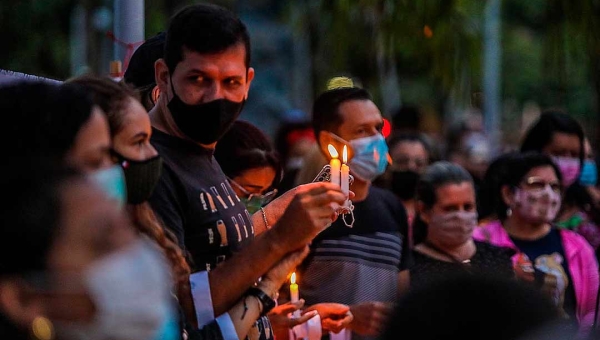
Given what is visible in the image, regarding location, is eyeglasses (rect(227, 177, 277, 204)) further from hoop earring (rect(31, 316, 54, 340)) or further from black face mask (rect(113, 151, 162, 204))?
hoop earring (rect(31, 316, 54, 340))

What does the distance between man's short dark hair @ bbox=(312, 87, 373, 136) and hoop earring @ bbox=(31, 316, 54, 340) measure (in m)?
3.49

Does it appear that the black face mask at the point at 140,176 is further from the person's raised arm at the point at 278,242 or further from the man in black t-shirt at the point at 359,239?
the man in black t-shirt at the point at 359,239

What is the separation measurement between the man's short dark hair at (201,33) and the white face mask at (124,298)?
4.89 ft

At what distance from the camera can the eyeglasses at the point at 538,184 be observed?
660 centimetres

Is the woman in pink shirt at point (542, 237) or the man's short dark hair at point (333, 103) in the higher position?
the man's short dark hair at point (333, 103)

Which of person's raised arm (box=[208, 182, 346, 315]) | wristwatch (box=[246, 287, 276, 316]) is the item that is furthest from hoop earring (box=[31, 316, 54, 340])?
wristwatch (box=[246, 287, 276, 316])

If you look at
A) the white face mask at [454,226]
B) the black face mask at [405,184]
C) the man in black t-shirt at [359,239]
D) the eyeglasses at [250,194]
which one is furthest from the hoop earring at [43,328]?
the black face mask at [405,184]

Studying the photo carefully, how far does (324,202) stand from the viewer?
3219mm

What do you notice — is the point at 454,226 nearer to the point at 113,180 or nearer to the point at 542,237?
the point at 542,237

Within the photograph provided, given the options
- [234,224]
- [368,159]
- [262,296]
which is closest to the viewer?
[262,296]

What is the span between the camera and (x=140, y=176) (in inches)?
127

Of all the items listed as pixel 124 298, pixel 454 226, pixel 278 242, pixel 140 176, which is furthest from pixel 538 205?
pixel 124 298

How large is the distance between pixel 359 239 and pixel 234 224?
1.83 metres

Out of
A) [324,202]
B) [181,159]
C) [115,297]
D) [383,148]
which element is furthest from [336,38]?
[115,297]
